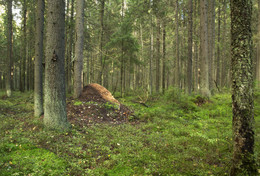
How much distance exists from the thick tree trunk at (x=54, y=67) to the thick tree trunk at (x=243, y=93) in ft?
16.7

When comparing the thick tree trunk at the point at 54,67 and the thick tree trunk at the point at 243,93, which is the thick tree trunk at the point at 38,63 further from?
the thick tree trunk at the point at 243,93

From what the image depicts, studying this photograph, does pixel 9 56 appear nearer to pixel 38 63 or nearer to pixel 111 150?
pixel 38 63

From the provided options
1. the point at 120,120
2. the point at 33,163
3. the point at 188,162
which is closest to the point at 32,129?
the point at 33,163

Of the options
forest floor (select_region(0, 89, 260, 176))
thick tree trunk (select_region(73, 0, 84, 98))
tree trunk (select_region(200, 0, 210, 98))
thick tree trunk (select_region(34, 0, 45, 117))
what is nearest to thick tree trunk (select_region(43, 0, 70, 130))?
forest floor (select_region(0, 89, 260, 176))

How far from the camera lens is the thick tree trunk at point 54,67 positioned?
5.52 meters

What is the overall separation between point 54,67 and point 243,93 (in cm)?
541

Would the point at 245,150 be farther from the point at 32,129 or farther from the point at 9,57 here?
the point at 9,57

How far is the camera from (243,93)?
2.78 m

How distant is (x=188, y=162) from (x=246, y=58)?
2.59m

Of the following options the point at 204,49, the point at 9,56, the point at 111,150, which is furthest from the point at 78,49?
the point at 9,56

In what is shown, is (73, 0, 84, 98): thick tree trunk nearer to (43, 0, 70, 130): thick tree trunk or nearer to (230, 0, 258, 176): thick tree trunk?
(43, 0, 70, 130): thick tree trunk

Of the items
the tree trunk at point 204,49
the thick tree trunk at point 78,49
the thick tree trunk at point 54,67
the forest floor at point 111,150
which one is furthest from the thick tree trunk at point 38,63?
the tree trunk at point 204,49

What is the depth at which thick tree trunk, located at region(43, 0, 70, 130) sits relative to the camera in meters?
5.52

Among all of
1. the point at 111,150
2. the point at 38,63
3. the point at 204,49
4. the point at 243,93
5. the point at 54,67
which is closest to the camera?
the point at 243,93
